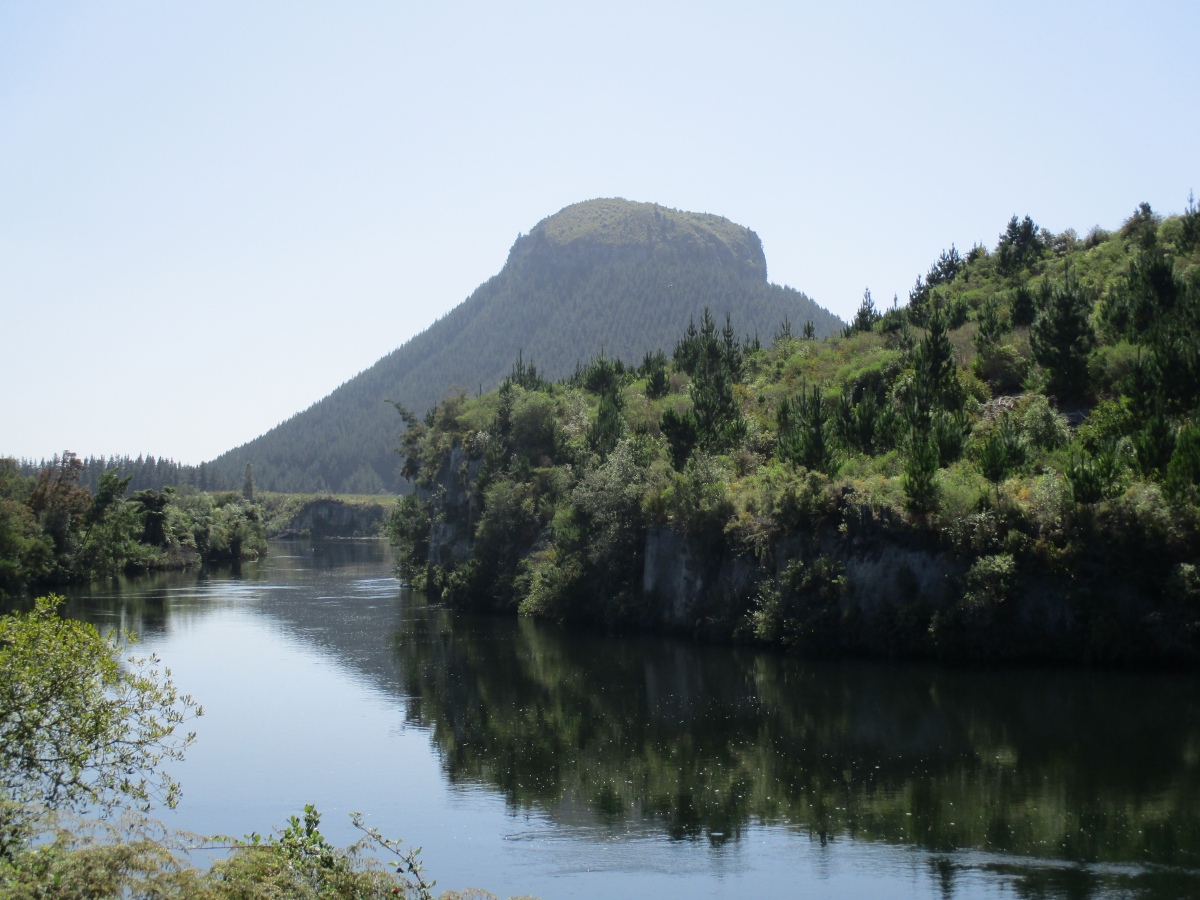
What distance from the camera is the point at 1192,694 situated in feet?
104

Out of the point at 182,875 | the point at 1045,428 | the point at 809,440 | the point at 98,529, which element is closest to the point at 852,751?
the point at 182,875

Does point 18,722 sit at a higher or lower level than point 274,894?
higher

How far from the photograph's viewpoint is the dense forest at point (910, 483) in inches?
1465

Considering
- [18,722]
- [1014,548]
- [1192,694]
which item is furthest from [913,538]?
[18,722]

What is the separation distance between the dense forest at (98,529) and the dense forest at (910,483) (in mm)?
31366

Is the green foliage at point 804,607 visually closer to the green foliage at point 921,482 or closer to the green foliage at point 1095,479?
the green foliage at point 921,482

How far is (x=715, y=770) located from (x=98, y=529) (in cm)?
8225

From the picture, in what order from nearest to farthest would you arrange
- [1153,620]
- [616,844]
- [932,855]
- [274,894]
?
[274,894]
[932,855]
[616,844]
[1153,620]

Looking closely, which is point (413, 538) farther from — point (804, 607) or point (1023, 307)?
point (1023, 307)

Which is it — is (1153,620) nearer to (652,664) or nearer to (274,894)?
(652,664)

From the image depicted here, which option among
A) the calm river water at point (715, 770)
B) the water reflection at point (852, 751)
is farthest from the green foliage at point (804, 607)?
the water reflection at point (852, 751)

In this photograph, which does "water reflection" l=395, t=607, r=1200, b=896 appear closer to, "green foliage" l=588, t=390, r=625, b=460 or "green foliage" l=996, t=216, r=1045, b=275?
"green foliage" l=588, t=390, r=625, b=460

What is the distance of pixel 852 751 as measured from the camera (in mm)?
28406

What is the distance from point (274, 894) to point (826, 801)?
15223mm
